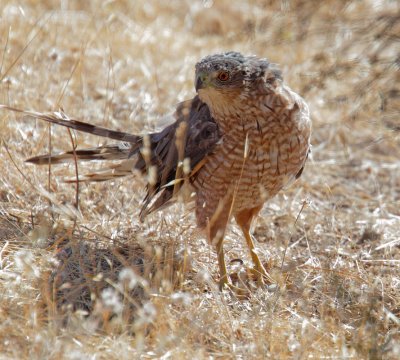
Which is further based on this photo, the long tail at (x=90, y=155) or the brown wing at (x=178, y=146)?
the long tail at (x=90, y=155)

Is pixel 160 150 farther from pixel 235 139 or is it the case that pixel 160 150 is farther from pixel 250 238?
pixel 250 238

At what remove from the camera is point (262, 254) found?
4598 mm

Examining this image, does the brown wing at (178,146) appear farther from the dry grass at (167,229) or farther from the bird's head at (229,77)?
the dry grass at (167,229)

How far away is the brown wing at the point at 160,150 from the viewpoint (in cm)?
406

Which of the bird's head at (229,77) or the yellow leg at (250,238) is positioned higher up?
the bird's head at (229,77)

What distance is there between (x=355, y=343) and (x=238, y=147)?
4.16 ft

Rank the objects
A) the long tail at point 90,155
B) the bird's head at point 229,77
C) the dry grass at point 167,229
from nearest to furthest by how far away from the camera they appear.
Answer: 1. the dry grass at point 167,229
2. the bird's head at point 229,77
3. the long tail at point 90,155

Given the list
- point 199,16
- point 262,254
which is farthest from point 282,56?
point 262,254

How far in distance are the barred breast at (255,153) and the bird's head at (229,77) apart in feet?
0.36

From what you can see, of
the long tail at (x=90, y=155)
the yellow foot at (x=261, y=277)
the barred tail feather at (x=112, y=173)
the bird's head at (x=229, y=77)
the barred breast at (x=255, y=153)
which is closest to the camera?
the bird's head at (x=229, y=77)

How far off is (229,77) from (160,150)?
30.9 inches

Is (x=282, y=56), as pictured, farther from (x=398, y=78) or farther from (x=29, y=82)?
(x=29, y=82)

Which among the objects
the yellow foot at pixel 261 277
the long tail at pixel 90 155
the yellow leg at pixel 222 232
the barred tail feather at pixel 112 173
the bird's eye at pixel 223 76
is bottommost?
the yellow foot at pixel 261 277

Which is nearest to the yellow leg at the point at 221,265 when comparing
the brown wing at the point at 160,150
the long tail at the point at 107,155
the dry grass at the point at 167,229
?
the dry grass at the point at 167,229
